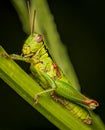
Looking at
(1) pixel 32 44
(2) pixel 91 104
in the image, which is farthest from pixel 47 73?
(2) pixel 91 104

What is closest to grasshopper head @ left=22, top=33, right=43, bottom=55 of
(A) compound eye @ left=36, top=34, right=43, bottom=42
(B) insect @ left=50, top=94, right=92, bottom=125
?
(A) compound eye @ left=36, top=34, right=43, bottom=42

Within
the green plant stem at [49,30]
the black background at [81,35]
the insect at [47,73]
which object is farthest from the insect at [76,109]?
the black background at [81,35]

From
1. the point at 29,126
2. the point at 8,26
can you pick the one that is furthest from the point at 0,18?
the point at 29,126

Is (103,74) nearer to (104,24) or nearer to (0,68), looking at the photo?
(104,24)

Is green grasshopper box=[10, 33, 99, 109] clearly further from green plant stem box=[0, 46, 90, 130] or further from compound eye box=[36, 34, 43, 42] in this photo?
green plant stem box=[0, 46, 90, 130]

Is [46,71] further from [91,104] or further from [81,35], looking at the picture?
[81,35]

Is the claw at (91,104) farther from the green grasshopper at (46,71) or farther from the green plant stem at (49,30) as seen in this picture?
the green plant stem at (49,30)

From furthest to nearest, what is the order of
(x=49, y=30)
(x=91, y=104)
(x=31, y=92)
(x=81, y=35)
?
1. (x=81, y=35)
2. (x=91, y=104)
3. (x=49, y=30)
4. (x=31, y=92)

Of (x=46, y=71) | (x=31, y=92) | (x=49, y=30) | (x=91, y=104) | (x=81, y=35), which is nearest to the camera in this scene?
(x=31, y=92)
